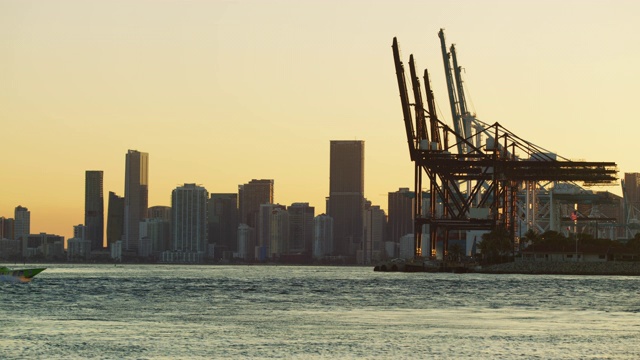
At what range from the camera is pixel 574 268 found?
189 meters

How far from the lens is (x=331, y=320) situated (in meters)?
74.8

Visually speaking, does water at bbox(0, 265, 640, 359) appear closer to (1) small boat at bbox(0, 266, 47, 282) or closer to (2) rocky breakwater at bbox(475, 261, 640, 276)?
(1) small boat at bbox(0, 266, 47, 282)

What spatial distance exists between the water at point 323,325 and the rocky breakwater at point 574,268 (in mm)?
77152

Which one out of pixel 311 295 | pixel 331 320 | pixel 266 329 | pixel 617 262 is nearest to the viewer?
pixel 266 329

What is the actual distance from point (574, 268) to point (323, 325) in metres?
124

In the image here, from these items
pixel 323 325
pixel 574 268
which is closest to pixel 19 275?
pixel 323 325

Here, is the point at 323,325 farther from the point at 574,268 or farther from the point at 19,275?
the point at 574,268

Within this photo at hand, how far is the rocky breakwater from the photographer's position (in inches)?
7328

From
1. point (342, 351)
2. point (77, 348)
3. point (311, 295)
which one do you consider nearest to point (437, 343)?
point (342, 351)

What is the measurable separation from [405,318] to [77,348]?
25448 mm

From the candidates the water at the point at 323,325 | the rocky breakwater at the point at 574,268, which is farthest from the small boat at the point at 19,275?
the rocky breakwater at the point at 574,268

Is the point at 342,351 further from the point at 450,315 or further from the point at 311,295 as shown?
the point at 311,295

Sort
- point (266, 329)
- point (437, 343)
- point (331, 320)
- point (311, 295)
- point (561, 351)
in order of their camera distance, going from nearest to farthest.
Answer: point (561, 351) < point (437, 343) < point (266, 329) < point (331, 320) < point (311, 295)

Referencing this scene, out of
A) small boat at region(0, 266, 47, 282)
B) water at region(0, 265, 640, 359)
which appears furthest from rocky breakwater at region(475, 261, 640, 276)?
small boat at region(0, 266, 47, 282)
